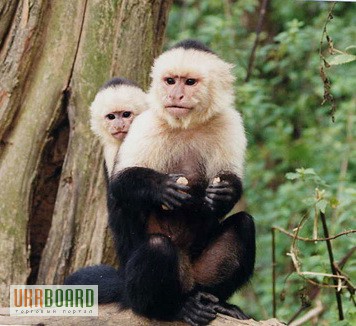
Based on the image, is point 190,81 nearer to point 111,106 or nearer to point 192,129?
point 192,129

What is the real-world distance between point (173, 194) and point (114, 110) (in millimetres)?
965

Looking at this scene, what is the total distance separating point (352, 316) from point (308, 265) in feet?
2.95

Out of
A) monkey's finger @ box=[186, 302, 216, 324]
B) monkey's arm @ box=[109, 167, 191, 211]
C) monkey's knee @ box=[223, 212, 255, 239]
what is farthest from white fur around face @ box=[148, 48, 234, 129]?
monkey's finger @ box=[186, 302, 216, 324]

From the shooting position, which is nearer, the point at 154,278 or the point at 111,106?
the point at 154,278

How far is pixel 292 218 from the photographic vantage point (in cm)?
607

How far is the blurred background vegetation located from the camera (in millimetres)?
5770

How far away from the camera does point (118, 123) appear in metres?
3.95

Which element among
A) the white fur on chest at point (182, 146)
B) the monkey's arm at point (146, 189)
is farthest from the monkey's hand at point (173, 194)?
the white fur on chest at point (182, 146)

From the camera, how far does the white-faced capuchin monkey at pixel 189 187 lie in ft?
10.6

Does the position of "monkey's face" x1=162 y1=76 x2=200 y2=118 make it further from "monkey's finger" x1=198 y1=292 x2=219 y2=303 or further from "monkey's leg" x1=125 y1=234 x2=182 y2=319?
"monkey's finger" x1=198 y1=292 x2=219 y2=303

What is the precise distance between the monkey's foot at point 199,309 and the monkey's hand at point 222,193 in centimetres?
38

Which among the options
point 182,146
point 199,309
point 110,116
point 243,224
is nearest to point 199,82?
point 182,146

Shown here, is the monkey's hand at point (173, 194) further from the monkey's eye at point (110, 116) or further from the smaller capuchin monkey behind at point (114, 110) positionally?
the monkey's eye at point (110, 116)

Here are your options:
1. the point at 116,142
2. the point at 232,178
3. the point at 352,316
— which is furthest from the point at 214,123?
the point at 352,316
